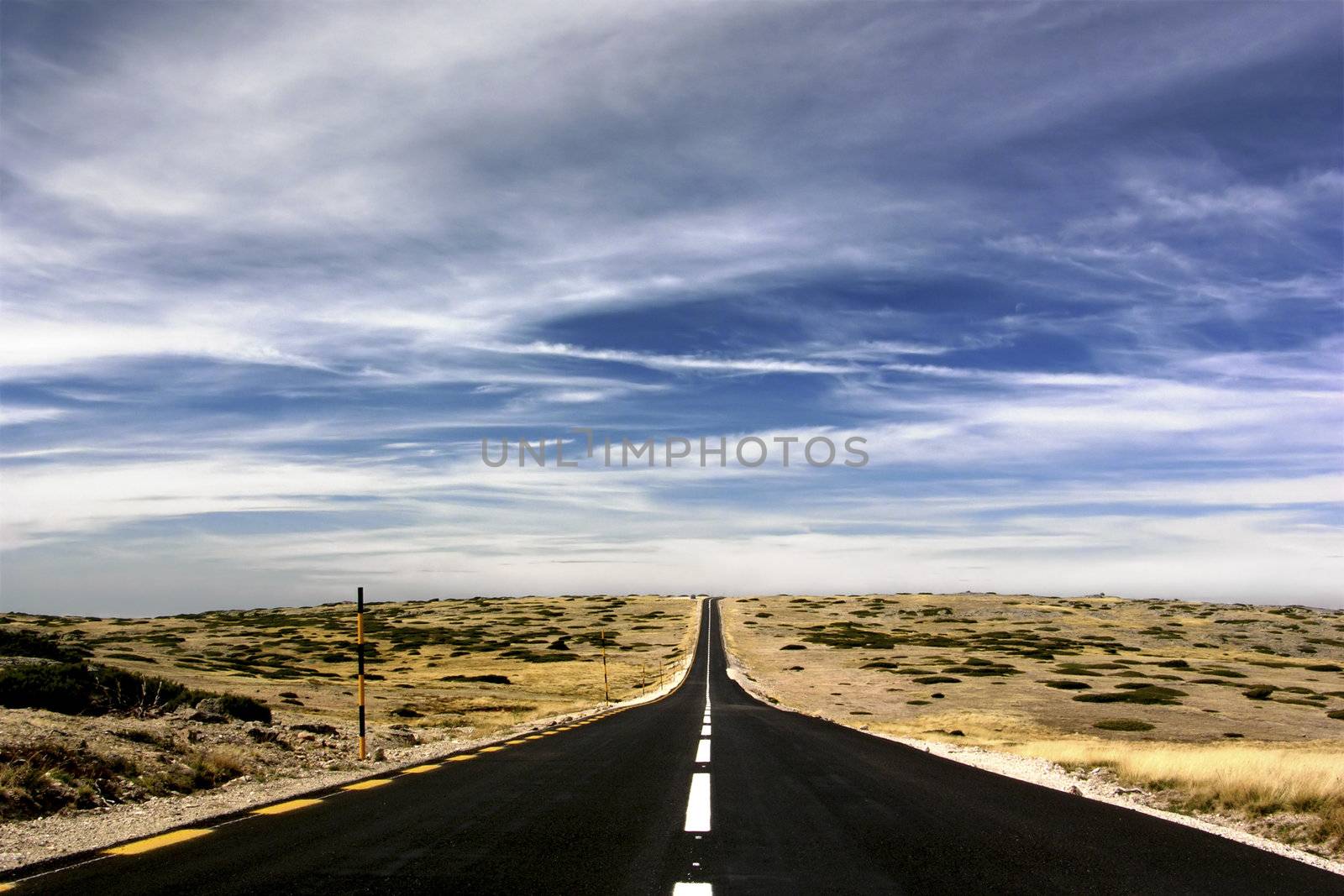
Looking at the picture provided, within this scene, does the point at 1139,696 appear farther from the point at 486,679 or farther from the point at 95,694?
the point at 95,694

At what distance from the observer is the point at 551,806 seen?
9344 mm

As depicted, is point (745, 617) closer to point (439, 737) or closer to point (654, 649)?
point (654, 649)

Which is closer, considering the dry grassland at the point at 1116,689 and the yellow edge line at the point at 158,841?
the yellow edge line at the point at 158,841

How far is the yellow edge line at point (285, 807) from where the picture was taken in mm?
9250

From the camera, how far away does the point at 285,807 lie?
9625mm

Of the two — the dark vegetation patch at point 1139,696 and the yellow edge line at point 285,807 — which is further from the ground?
the yellow edge line at point 285,807

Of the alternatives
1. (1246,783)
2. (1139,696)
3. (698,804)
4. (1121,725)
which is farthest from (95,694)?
(1139,696)

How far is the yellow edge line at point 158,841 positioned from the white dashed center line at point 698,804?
180 inches

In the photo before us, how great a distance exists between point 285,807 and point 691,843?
4953 millimetres

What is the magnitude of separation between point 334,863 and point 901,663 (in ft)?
244

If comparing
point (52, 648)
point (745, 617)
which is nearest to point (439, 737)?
point (52, 648)

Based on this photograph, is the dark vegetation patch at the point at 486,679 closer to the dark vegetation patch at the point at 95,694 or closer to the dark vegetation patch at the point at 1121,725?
the dark vegetation patch at the point at 1121,725

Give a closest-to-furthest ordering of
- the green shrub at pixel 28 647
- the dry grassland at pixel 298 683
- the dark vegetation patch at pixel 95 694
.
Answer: the dry grassland at pixel 298 683 < the dark vegetation patch at pixel 95 694 < the green shrub at pixel 28 647

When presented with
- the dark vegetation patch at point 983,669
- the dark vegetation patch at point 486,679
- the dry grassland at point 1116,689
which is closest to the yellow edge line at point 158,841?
the dry grassland at point 1116,689
